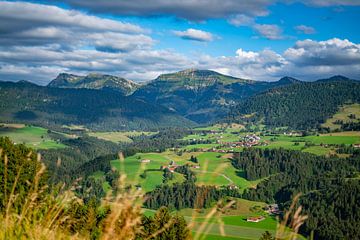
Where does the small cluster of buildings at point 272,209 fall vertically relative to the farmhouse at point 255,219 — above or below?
below

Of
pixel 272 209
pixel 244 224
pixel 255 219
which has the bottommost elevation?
pixel 272 209

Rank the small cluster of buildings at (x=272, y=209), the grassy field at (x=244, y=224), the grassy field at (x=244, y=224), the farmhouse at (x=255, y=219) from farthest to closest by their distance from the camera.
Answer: the small cluster of buildings at (x=272, y=209), the farmhouse at (x=255, y=219), the grassy field at (x=244, y=224), the grassy field at (x=244, y=224)

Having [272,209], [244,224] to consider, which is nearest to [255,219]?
[244,224]

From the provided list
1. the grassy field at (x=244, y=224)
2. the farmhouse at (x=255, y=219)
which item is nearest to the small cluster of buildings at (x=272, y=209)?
the grassy field at (x=244, y=224)

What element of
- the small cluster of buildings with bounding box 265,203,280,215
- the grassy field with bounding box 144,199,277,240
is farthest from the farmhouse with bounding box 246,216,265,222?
the small cluster of buildings with bounding box 265,203,280,215

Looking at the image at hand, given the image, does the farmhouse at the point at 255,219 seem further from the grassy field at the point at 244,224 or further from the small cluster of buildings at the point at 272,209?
the small cluster of buildings at the point at 272,209

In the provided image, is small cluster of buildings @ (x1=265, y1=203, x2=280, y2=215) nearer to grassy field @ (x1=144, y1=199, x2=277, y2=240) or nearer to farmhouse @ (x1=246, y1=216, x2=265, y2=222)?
grassy field @ (x1=144, y1=199, x2=277, y2=240)

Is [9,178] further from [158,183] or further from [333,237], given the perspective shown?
[158,183]

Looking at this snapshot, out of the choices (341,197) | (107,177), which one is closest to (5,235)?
(341,197)

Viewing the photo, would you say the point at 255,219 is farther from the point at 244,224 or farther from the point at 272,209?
the point at 272,209

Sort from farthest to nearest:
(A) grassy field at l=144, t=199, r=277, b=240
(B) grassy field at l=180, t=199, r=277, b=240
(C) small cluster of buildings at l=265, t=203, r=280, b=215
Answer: (C) small cluster of buildings at l=265, t=203, r=280, b=215 < (B) grassy field at l=180, t=199, r=277, b=240 < (A) grassy field at l=144, t=199, r=277, b=240

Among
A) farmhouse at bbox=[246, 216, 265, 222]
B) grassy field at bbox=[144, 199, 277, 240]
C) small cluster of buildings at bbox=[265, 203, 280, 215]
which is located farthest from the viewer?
small cluster of buildings at bbox=[265, 203, 280, 215]

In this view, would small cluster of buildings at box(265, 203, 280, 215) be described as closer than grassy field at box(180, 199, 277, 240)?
No

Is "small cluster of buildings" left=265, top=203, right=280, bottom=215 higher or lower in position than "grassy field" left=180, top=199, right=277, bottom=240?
lower
